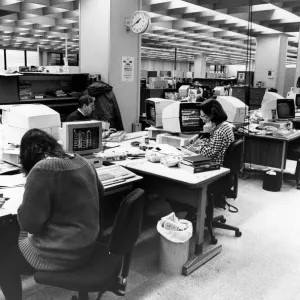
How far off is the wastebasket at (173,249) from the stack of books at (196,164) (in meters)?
0.48

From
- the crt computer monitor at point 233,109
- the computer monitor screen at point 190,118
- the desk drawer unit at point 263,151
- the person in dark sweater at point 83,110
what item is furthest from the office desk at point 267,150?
the person in dark sweater at point 83,110

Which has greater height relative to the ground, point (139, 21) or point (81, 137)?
point (139, 21)

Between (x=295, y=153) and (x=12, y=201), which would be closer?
(x=12, y=201)

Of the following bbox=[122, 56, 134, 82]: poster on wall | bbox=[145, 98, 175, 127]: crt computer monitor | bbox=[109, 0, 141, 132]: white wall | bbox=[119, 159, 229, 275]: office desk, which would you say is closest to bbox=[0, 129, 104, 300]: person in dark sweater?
bbox=[119, 159, 229, 275]: office desk

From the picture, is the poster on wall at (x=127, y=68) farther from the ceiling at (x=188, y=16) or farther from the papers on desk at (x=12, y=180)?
the papers on desk at (x=12, y=180)

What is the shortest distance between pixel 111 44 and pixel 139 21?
528mm

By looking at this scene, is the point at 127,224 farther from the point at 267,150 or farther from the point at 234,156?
the point at 267,150

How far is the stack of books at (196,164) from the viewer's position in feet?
9.57

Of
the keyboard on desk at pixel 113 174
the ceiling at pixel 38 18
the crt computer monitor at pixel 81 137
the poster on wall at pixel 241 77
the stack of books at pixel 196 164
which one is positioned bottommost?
the keyboard on desk at pixel 113 174

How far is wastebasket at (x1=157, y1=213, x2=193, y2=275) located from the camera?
271cm

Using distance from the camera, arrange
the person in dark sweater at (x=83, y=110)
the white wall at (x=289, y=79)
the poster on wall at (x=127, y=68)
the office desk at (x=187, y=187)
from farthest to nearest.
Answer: the white wall at (x=289, y=79)
the poster on wall at (x=127, y=68)
the person in dark sweater at (x=83, y=110)
the office desk at (x=187, y=187)

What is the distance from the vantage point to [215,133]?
344cm

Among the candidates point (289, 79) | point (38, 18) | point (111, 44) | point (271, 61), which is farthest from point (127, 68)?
point (289, 79)

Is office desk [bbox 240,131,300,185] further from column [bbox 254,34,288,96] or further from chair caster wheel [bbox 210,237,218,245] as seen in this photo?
column [bbox 254,34,288,96]
